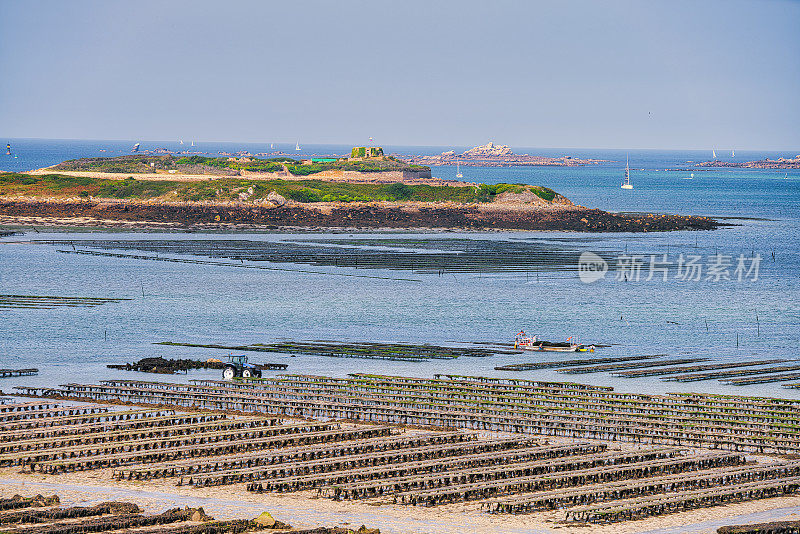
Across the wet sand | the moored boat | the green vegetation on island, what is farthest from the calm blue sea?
the green vegetation on island

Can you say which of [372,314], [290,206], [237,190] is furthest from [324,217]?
[372,314]

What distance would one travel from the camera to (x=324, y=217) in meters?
165

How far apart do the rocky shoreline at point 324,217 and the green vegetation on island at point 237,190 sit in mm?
4489

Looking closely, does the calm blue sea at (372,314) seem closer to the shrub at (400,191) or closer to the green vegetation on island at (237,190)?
the green vegetation on island at (237,190)

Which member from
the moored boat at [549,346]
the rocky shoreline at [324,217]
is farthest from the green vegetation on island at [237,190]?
the moored boat at [549,346]

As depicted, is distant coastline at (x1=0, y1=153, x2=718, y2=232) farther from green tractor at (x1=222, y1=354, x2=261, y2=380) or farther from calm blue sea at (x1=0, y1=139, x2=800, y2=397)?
green tractor at (x1=222, y1=354, x2=261, y2=380)

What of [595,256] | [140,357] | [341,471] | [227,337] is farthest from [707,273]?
[341,471]

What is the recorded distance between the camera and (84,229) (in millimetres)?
151375

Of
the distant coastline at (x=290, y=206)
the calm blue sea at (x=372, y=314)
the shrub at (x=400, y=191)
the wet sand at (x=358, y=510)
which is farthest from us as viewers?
the shrub at (x=400, y=191)

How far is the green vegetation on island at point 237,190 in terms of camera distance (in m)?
178

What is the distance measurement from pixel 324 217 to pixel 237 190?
776 inches

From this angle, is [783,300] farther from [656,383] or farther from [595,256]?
[656,383]

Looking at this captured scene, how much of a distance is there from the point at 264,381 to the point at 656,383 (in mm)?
18572

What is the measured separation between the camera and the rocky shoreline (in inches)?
6260
